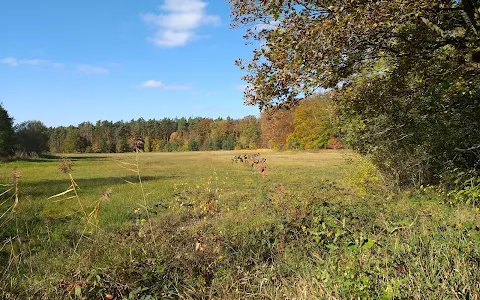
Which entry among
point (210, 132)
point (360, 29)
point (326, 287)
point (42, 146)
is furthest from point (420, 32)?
point (210, 132)

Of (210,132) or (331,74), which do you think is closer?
(331,74)

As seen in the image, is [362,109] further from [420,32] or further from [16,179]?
[16,179]

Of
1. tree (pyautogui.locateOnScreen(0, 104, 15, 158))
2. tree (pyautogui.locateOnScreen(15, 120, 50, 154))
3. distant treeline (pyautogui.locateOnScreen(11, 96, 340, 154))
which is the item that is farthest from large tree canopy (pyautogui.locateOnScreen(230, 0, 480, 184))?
tree (pyautogui.locateOnScreen(15, 120, 50, 154))

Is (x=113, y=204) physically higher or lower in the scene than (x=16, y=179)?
lower

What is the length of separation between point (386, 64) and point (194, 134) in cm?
11545

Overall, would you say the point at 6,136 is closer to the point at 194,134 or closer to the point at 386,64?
the point at 386,64

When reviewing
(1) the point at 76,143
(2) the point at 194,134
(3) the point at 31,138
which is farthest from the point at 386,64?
(2) the point at 194,134

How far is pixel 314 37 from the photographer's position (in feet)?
18.2

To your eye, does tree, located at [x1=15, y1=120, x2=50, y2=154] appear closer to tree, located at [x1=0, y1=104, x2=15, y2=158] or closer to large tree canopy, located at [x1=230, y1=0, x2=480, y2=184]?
tree, located at [x1=0, y1=104, x2=15, y2=158]

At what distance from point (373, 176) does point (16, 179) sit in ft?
38.3

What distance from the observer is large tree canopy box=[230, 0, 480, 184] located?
5.54m

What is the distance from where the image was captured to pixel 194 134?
12156cm

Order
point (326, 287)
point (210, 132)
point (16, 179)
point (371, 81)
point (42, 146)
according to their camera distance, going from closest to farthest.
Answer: point (326, 287)
point (16, 179)
point (371, 81)
point (42, 146)
point (210, 132)

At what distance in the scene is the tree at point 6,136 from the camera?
42.5m
